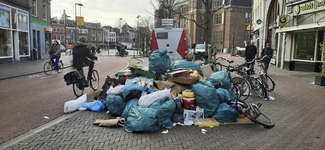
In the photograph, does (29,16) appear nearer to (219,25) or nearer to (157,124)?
(157,124)

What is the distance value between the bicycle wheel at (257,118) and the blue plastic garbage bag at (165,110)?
159cm

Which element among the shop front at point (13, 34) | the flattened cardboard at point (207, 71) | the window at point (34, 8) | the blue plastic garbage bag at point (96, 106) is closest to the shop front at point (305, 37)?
the flattened cardboard at point (207, 71)

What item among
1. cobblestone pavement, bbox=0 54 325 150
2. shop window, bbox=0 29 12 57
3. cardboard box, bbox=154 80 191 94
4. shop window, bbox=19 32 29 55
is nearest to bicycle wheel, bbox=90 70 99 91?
cobblestone pavement, bbox=0 54 325 150

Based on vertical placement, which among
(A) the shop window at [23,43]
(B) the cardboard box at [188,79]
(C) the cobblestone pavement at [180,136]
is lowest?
(C) the cobblestone pavement at [180,136]

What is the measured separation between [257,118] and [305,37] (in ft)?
41.2

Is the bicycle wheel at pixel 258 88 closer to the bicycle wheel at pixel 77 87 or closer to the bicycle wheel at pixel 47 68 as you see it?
the bicycle wheel at pixel 77 87

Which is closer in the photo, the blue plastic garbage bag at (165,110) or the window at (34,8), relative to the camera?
the blue plastic garbage bag at (165,110)

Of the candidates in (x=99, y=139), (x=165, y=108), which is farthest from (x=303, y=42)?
(x=99, y=139)

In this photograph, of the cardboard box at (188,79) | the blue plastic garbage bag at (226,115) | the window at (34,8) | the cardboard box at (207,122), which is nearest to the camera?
the cardboard box at (207,122)

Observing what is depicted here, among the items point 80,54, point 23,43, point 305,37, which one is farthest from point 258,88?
point 23,43

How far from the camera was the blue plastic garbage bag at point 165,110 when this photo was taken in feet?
15.3

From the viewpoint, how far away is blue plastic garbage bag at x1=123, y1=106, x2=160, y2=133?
14.3ft

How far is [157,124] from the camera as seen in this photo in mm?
4551

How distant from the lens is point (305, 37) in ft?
50.2
